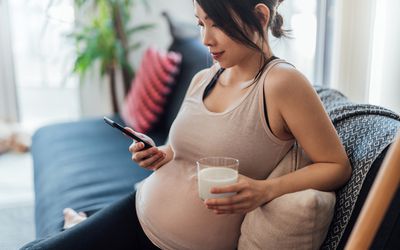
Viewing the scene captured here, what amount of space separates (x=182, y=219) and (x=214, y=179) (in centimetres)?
22

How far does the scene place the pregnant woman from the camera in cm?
97

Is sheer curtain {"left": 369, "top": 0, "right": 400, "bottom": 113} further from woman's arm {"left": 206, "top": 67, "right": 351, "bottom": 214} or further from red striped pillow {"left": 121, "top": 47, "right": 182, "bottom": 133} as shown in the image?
red striped pillow {"left": 121, "top": 47, "right": 182, "bottom": 133}

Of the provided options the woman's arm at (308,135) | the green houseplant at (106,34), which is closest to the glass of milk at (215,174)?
the woman's arm at (308,135)

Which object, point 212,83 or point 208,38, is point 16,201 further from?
point 208,38

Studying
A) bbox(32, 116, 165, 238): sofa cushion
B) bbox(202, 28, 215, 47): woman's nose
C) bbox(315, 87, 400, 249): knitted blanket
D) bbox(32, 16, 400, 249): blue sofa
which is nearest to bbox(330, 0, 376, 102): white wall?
bbox(32, 16, 400, 249): blue sofa

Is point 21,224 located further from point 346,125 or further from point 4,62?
point 346,125

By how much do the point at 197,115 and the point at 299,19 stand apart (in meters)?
1.00

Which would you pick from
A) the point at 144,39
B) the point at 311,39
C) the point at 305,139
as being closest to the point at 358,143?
the point at 305,139

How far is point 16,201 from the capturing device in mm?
2723

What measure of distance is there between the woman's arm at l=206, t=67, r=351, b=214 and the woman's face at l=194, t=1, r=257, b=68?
0.42 ft

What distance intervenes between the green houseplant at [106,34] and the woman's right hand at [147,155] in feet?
6.40

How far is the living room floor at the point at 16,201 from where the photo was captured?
2285 millimetres

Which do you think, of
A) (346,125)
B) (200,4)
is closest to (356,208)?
(346,125)

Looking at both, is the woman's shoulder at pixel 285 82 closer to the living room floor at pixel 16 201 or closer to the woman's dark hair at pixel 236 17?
the woman's dark hair at pixel 236 17
